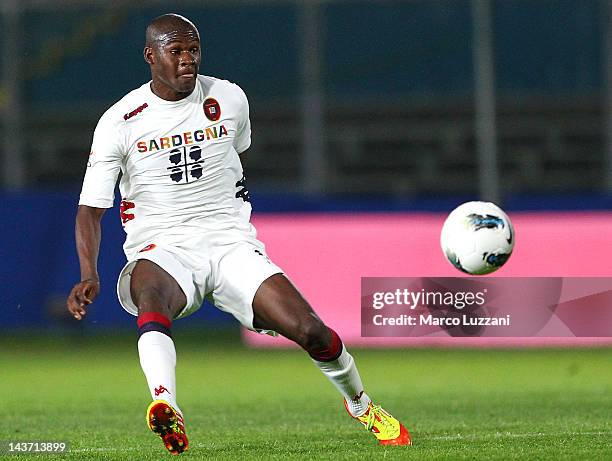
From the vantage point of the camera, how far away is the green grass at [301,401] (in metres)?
6.05

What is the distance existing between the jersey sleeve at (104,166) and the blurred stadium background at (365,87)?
10.0 meters

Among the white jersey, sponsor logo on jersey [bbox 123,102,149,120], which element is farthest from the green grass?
sponsor logo on jersey [bbox 123,102,149,120]

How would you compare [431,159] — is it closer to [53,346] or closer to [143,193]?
[53,346]

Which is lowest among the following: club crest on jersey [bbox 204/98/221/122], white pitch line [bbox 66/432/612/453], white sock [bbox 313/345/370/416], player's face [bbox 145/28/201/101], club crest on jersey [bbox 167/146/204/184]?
white pitch line [bbox 66/432/612/453]

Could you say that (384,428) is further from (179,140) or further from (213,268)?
(179,140)

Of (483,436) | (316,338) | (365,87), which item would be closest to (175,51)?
(316,338)

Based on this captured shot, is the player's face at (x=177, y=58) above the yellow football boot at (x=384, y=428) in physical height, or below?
above

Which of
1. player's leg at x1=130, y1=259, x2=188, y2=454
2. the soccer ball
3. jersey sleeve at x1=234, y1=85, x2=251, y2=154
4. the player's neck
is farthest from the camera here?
the soccer ball

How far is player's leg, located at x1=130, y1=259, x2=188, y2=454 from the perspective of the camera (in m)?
5.34

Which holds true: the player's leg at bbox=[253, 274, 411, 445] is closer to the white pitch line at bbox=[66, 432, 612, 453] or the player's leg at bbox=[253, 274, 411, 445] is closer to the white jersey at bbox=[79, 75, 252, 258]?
the white pitch line at bbox=[66, 432, 612, 453]

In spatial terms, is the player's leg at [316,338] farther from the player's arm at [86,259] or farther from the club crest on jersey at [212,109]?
the club crest on jersey at [212,109]

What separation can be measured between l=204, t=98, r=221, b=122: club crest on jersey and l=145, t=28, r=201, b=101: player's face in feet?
0.50

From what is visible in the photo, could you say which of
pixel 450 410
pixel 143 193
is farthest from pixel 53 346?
pixel 143 193

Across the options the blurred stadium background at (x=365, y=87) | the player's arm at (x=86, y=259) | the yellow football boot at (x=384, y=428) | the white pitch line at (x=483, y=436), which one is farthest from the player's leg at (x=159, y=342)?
the blurred stadium background at (x=365, y=87)
